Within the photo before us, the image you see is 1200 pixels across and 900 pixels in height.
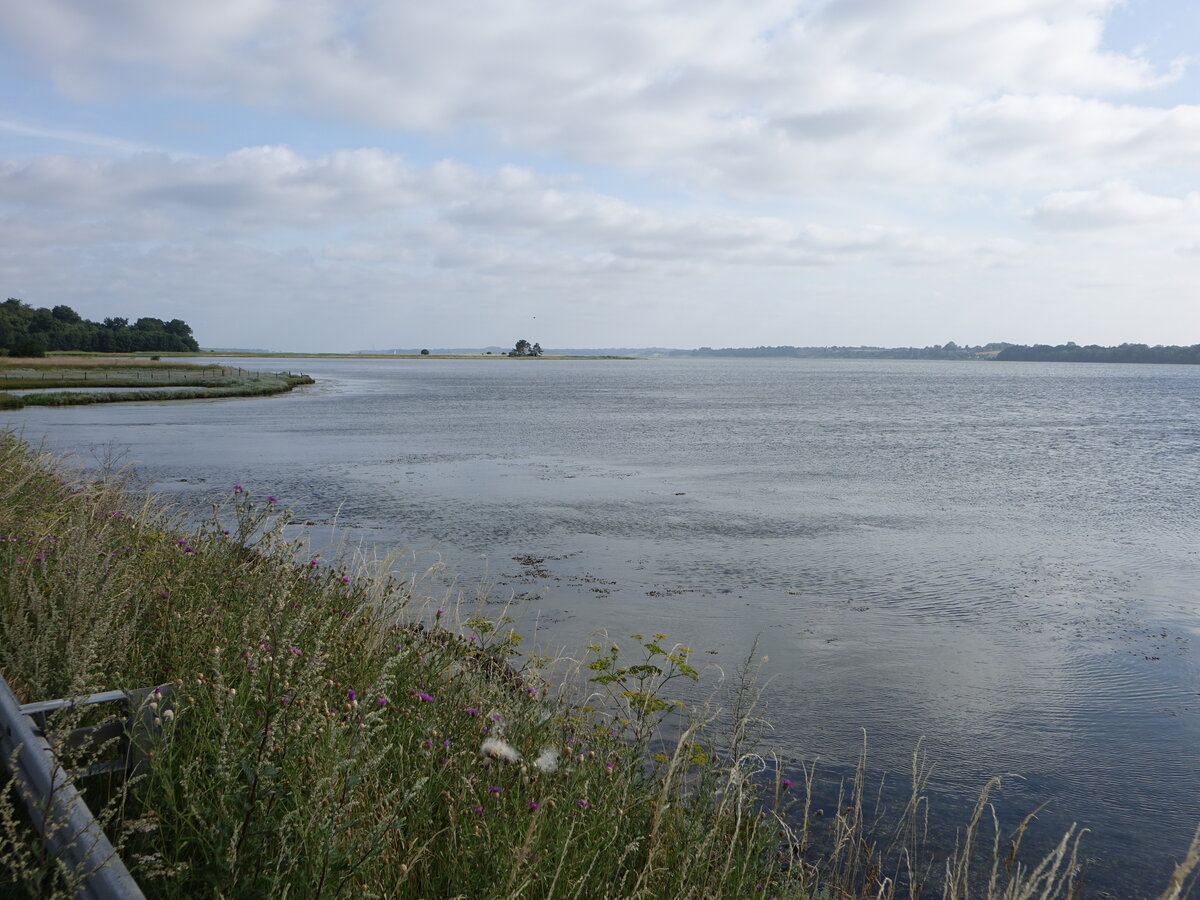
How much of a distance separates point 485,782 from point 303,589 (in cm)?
409

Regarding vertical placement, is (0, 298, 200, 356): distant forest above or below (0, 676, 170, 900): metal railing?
above

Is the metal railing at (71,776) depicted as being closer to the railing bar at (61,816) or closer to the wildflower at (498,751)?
the railing bar at (61,816)

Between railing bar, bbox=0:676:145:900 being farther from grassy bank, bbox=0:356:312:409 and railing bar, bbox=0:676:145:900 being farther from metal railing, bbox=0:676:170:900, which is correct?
grassy bank, bbox=0:356:312:409

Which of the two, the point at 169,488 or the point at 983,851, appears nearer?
the point at 983,851

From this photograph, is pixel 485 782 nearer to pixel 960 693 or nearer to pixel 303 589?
pixel 303 589

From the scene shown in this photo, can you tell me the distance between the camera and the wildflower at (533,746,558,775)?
4.45m

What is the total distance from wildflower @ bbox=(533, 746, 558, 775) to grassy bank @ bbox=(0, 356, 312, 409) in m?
52.4

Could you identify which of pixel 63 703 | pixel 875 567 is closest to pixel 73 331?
pixel 875 567

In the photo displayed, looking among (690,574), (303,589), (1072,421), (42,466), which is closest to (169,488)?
(42,466)

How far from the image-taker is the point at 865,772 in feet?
24.3

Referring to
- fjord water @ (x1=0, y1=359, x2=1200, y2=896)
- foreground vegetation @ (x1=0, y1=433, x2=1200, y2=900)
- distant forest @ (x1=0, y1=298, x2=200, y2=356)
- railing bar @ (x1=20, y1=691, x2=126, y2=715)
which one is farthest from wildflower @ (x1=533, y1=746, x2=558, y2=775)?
distant forest @ (x1=0, y1=298, x2=200, y2=356)

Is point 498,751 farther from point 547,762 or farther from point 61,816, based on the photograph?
point 61,816

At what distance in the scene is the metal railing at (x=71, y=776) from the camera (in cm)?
268

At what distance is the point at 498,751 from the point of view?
14.5 feet
